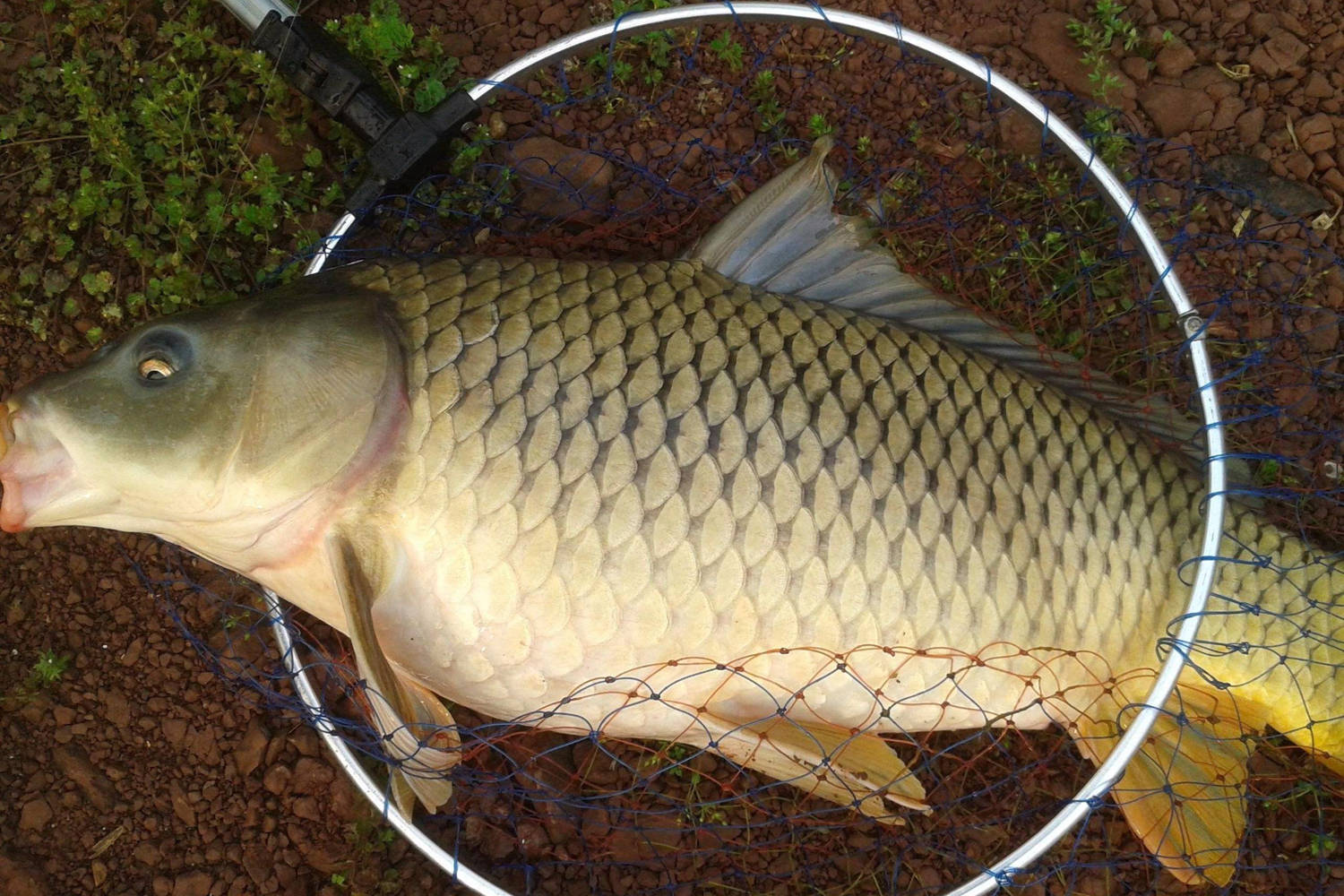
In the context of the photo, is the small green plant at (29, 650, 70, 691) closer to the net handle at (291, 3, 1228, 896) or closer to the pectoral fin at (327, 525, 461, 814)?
the net handle at (291, 3, 1228, 896)

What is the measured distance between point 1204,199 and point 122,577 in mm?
2537

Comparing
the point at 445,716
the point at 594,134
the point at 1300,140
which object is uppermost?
the point at 1300,140

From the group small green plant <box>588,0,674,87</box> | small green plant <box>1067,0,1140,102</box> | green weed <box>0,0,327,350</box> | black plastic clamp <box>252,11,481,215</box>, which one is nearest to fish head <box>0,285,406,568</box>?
black plastic clamp <box>252,11,481,215</box>

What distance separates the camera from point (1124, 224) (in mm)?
1855

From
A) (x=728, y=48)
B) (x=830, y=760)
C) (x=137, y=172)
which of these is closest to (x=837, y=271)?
(x=728, y=48)

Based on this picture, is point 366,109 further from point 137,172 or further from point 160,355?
point 160,355

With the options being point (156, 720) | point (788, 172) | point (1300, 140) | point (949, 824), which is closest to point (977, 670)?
point (949, 824)

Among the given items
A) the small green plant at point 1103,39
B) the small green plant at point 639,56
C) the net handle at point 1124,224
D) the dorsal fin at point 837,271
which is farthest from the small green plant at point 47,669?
the small green plant at point 1103,39

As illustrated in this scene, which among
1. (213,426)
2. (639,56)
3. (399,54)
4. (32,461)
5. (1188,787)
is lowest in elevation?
(32,461)

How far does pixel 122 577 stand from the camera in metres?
2.13

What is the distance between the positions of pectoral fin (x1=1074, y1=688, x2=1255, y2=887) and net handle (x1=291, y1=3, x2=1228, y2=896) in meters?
0.17

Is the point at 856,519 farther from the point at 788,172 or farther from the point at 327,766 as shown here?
the point at 327,766

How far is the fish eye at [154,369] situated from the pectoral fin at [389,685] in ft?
1.15

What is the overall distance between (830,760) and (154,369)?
4.08 feet
